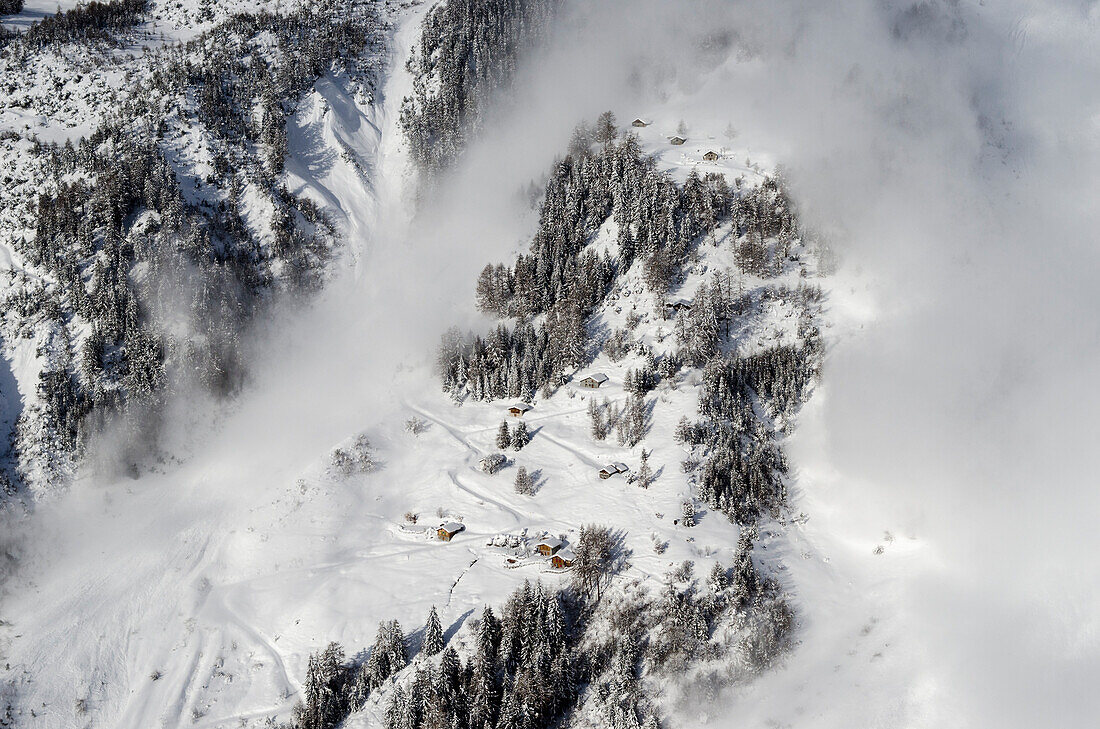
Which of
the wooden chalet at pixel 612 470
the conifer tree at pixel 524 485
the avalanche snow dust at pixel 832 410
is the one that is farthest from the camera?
the conifer tree at pixel 524 485

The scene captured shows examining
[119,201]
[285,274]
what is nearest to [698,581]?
[285,274]

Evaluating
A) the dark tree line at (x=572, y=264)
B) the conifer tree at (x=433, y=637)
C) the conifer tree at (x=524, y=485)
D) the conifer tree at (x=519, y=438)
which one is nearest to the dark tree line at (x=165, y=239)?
the dark tree line at (x=572, y=264)

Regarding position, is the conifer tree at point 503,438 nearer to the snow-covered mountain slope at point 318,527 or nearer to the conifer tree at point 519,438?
the conifer tree at point 519,438

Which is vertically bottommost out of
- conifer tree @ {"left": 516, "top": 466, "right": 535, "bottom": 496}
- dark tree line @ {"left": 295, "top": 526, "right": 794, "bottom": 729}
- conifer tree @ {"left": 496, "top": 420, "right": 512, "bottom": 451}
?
dark tree line @ {"left": 295, "top": 526, "right": 794, "bottom": 729}

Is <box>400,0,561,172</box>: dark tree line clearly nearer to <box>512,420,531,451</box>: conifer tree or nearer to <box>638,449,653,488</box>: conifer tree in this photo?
<box>512,420,531,451</box>: conifer tree

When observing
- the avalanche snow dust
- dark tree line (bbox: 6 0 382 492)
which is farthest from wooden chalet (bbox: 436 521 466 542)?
dark tree line (bbox: 6 0 382 492)
